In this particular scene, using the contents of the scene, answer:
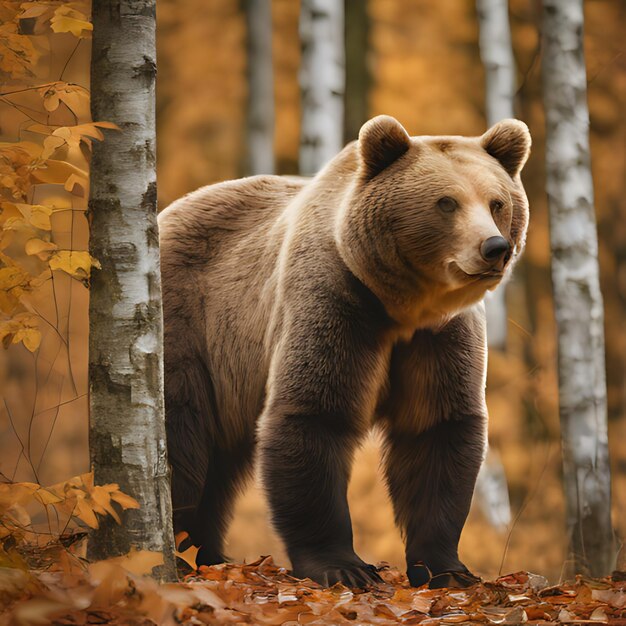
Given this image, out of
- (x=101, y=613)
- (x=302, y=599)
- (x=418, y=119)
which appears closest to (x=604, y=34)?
(x=418, y=119)

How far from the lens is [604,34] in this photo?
1037cm

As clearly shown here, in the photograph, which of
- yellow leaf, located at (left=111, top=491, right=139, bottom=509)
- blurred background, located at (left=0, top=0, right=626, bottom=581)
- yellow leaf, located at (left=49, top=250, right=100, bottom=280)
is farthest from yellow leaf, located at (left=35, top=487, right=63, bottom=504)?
blurred background, located at (left=0, top=0, right=626, bottom=581)

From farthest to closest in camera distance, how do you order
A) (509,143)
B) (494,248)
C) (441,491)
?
(441,491), (509,143), (494,248)

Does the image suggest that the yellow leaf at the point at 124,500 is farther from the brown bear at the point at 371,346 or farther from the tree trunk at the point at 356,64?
the tree trunk at the point at 356,64

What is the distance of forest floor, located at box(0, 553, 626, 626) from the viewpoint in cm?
280

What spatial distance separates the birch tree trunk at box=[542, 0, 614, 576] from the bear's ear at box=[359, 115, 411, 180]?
3.00 metres

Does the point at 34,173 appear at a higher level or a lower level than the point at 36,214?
higher

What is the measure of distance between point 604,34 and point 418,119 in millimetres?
2262

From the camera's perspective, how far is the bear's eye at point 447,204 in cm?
439

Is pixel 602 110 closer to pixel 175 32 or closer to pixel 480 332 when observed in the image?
pixel 175 32

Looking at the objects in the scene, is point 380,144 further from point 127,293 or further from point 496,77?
point 496,77

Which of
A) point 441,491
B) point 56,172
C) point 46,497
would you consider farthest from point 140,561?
point 441,491

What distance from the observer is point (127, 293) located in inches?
141

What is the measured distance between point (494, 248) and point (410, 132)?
7199 millimetres
